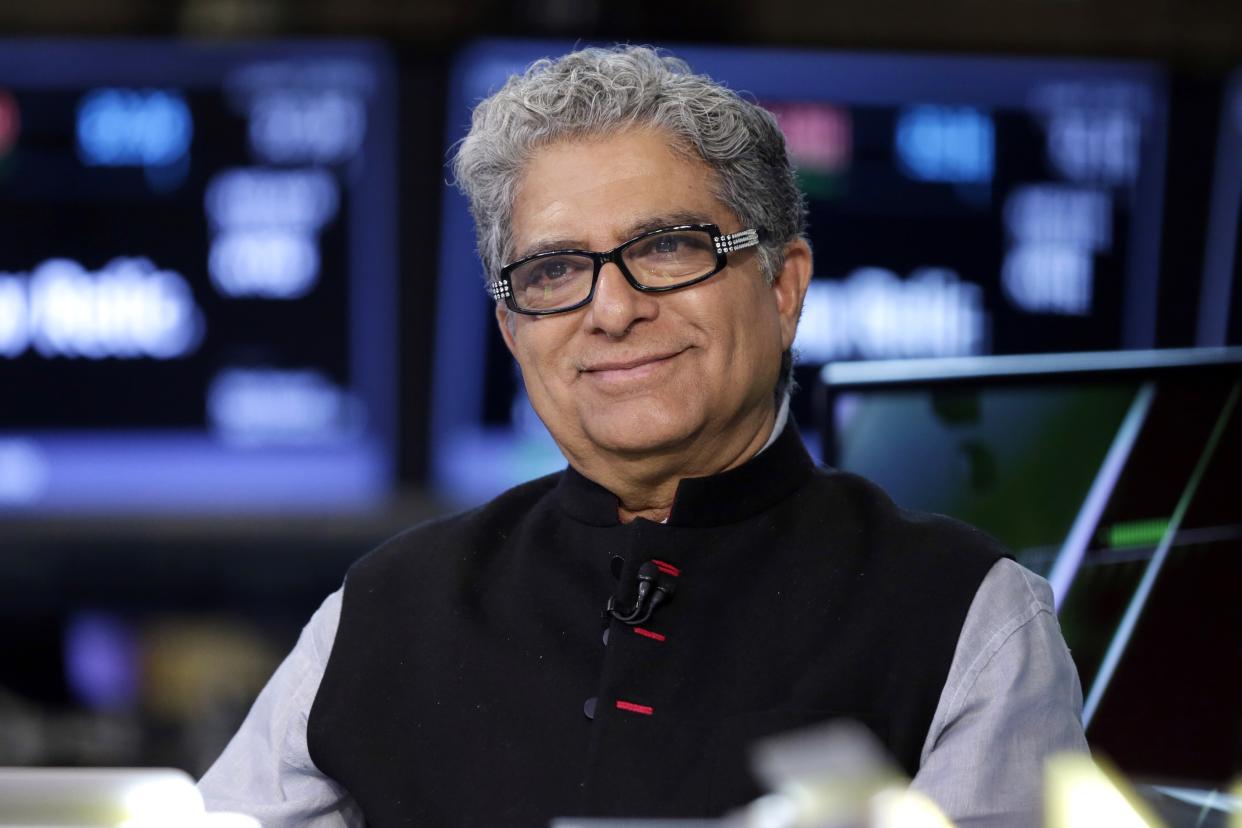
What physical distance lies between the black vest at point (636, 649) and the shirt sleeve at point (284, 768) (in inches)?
0.8

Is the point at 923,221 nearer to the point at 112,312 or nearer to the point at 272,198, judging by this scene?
the point at 272,198

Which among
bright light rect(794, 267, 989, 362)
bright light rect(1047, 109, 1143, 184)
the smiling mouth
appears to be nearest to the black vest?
the smiling mouth

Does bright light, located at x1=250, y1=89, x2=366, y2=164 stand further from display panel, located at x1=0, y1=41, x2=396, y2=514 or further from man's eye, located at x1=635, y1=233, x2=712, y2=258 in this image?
man's eye, located at x1=635, y1=233, x2=712, y2=258

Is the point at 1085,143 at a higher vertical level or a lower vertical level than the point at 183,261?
higher

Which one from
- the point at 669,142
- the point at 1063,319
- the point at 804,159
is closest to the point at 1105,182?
the point at 1063,319

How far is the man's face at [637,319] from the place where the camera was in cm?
129

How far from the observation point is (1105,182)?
3125mm

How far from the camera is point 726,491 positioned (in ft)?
4.40

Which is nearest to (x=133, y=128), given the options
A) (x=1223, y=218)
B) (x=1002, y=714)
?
(x=1223, y=218)

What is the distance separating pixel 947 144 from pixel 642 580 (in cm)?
202

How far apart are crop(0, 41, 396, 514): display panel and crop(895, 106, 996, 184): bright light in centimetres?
104

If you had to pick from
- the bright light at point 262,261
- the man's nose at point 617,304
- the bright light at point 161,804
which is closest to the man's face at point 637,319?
the man's nose at point 617,304

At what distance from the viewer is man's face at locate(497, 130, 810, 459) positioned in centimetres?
129

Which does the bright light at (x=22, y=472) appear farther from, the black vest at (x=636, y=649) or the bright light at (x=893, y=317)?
the black vest at (x=636, y=649)
